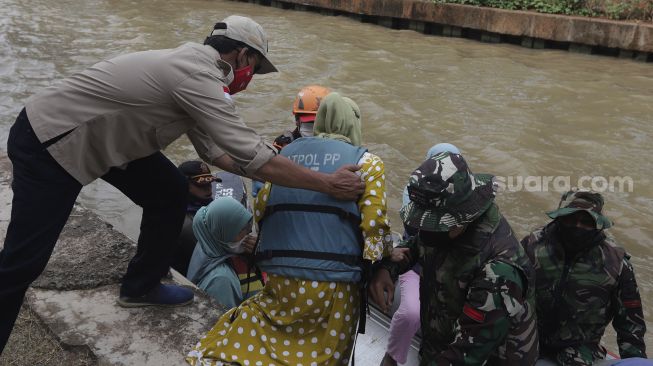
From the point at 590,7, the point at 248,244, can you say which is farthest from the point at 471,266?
the point at 590,7

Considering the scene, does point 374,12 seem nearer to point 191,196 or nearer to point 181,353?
point 191,196

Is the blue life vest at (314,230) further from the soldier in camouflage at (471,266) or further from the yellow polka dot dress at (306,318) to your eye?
the soldier in camouflage at (471,266)

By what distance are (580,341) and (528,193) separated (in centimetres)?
414

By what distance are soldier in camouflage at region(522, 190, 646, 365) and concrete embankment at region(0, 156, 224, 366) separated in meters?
1.61

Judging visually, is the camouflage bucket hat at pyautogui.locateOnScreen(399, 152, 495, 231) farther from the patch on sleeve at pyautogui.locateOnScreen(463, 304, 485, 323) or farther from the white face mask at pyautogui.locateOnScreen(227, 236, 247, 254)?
the white face mask at pyautogui.locateOnScreen(227, 236, 247, 254)

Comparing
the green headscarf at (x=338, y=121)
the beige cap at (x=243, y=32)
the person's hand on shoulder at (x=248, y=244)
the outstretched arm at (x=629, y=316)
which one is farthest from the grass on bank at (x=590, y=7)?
the beige cap at (x=243, y=32)

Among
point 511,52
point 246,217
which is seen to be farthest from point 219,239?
point 511,52

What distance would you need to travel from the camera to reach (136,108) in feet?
7.78

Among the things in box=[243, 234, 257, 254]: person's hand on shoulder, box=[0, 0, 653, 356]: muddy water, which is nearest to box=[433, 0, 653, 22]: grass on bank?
box=[0, 0, 653, 356]: muddy water

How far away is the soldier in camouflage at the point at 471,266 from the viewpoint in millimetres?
2104

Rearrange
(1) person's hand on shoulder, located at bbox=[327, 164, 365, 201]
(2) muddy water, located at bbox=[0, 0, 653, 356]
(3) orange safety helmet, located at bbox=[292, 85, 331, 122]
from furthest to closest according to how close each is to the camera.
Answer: (2) muddy water, located at bbox=[0, 0, 653, 356], (3) orange safety helmet, located at bbox=[292, 85, 331, 122], (1) person's hand on shoulder, located at bbox=[327, 164, 365, 201]

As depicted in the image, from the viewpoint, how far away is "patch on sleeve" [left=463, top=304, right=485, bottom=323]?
213 centimetres

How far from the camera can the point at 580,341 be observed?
2.79 meters

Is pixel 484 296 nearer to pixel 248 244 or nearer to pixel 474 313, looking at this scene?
pixel 474 313
